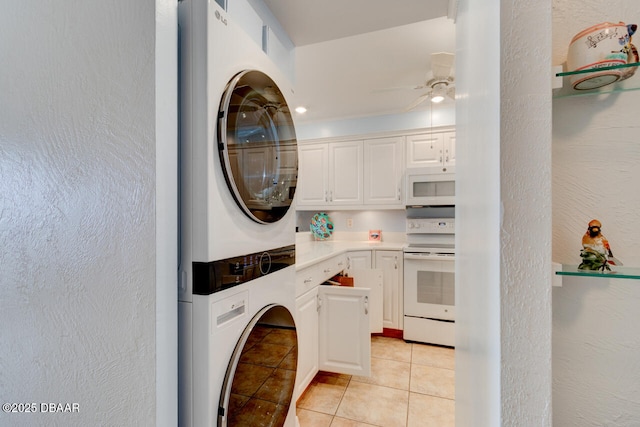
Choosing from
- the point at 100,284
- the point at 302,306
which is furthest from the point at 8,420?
the point at 302,306

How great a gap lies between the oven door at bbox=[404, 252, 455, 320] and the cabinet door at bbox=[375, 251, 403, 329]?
0.11 m

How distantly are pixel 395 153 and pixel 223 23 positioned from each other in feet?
8.79

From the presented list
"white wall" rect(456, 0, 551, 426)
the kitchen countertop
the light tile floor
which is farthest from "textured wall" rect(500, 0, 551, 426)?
the light tile floor

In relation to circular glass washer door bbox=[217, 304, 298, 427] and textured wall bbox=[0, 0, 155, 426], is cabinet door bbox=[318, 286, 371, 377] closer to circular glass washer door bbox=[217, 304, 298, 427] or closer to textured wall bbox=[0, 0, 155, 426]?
circular glass washer door bbox=[217, 304, 298, 427]

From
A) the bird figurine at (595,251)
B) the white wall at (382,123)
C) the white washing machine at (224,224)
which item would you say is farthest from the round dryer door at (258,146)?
the white wall at (382,123)

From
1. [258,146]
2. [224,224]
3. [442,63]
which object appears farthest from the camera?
[442,63]

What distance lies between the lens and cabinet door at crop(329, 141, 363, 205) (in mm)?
3447

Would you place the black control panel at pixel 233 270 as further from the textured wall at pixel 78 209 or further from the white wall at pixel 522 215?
the white wall at pixel 522 215

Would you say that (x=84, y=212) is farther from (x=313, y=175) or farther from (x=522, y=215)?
(x=313, y=175)

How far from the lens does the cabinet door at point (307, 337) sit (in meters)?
1.68

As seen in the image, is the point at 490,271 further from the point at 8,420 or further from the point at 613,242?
the point at 8,420

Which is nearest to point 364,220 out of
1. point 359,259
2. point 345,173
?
point 345,173

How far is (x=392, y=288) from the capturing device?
297 centimetres

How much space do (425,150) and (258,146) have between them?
102 inches
